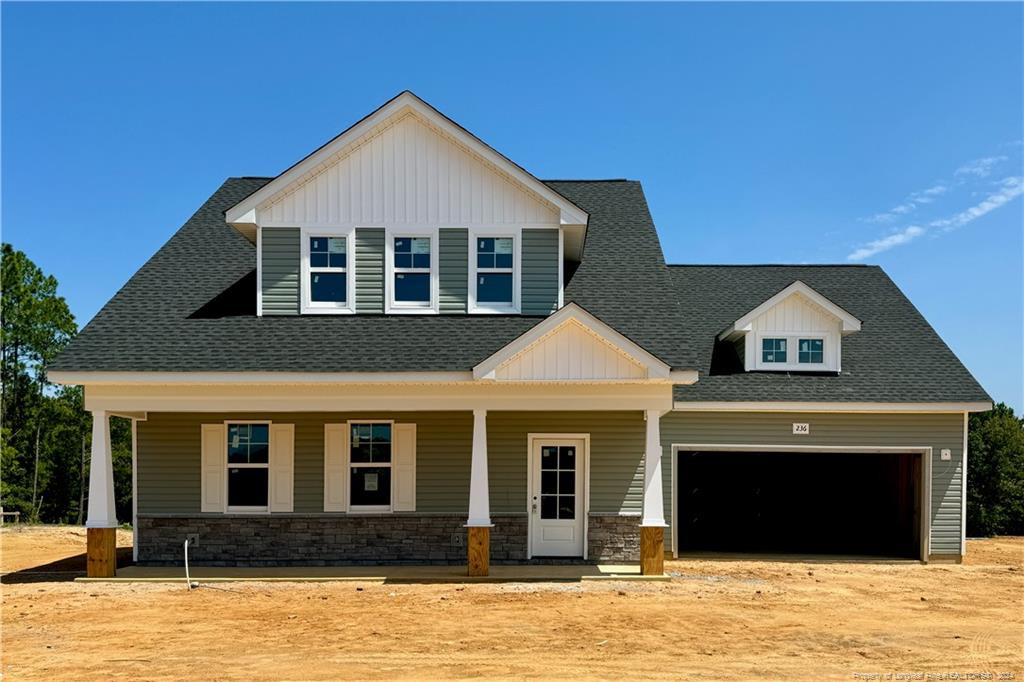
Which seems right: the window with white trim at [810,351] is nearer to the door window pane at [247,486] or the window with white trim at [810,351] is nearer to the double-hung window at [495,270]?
the double-hung window at [495,270]

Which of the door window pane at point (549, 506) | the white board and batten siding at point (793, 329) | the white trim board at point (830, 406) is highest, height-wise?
the white board and batten siding at point (793, 329)

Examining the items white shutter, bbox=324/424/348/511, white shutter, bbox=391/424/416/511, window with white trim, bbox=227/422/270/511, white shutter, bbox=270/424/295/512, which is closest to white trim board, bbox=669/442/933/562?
white shutter, bbox=391/424/416/511

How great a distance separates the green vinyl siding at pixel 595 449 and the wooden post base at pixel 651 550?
5.33 feet

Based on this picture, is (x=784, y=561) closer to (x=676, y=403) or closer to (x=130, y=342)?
(x=676, y=403)

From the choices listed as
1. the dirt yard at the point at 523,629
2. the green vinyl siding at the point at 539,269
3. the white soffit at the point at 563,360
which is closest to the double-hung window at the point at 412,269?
the green vinyl siding at the point at 539,269

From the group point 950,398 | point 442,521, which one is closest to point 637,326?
point 442,521

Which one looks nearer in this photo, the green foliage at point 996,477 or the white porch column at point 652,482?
the white porch column at point 652,482

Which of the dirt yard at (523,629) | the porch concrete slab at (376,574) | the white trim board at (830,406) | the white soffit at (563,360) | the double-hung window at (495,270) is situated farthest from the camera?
the white trim board at (830,406)

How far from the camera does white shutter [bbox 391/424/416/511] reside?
49.1 ft

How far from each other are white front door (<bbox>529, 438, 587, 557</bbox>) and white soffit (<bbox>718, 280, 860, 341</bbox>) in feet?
16.2

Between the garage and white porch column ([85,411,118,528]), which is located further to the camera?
the garage

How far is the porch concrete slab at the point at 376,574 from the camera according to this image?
13258mm

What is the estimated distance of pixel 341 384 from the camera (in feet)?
43.8

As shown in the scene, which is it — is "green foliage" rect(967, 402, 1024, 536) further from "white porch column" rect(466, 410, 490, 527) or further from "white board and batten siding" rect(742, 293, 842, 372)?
"white porch column" rect(466, 410, 490, 527)
